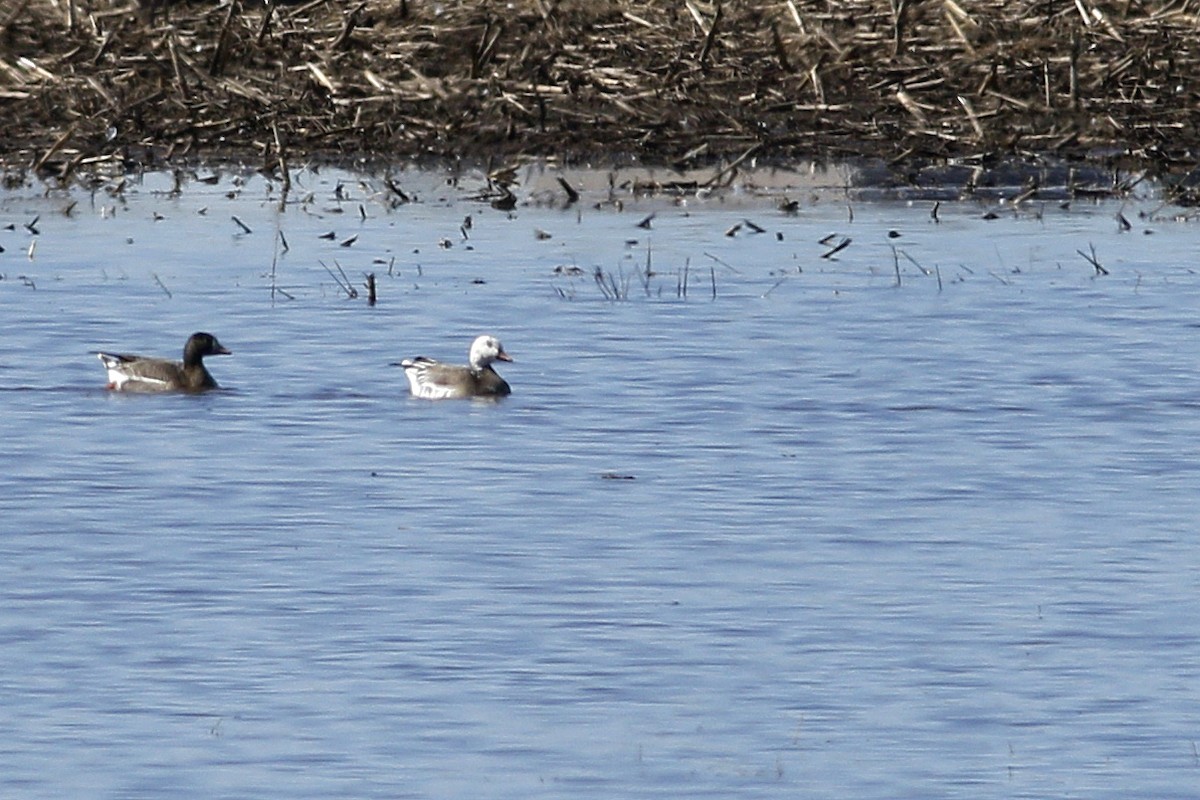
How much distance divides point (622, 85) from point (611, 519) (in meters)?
13.8

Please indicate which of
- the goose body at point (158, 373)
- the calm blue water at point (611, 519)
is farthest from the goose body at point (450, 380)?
the goose body at point (158, 373)

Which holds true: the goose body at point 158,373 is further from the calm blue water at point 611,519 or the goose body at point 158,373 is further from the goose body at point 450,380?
the goose body at point 450,380

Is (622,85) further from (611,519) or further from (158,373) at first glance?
(611,519)

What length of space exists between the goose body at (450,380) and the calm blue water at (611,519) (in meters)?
0.15

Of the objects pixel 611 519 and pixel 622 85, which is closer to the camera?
pixel 611 519

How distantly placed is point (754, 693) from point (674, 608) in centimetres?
125

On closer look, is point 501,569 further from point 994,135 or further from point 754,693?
point 994,135

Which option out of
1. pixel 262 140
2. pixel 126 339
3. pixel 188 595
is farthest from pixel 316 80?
pixel 188 595

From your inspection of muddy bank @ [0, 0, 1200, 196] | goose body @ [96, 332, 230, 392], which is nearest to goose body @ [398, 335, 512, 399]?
goose body @ [96, 332, 230, 392]

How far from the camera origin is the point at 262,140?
2483cm

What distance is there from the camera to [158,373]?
16.1 m

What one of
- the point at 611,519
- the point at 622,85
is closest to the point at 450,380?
the point at 611,519

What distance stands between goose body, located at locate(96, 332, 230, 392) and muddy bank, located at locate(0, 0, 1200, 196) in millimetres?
7823

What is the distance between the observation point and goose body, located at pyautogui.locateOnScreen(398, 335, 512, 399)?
15820 mm
